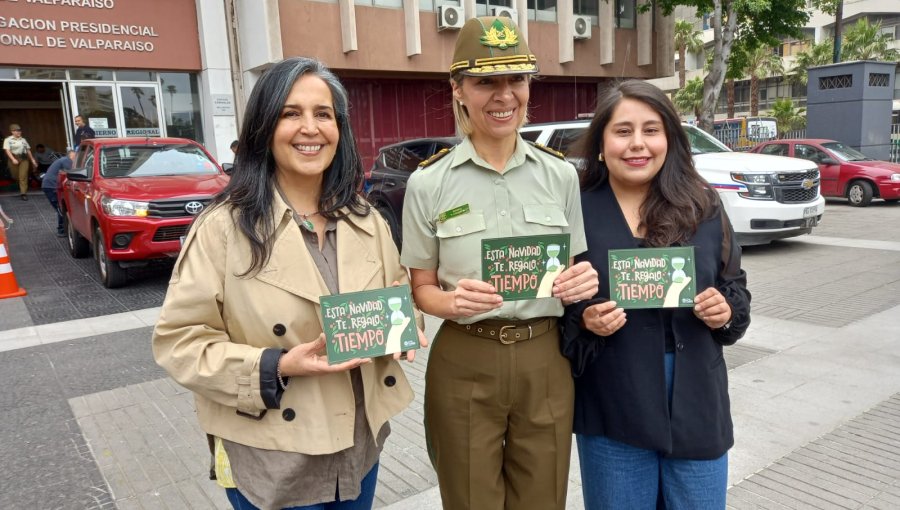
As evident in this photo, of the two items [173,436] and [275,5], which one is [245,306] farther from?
[275,5]

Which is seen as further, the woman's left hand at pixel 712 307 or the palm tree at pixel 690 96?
the palm tree at pixel 690 96

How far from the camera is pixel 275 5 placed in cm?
1534

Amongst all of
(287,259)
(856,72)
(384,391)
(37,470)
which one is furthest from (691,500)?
(856,72)

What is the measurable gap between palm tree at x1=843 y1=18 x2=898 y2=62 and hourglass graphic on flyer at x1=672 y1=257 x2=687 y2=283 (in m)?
41.2

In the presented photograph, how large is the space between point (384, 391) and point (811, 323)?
535 centimetres

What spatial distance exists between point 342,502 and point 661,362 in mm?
1095

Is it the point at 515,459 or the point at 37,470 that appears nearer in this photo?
the point at 515,459

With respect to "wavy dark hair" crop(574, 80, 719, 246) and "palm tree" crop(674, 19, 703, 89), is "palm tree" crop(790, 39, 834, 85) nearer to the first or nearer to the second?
"palm tree" crop(674, 19, 703, 89)

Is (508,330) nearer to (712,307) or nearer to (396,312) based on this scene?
(396,312)

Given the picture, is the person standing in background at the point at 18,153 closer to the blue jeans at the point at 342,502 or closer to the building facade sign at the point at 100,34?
the building facade sign at the point at 100,34

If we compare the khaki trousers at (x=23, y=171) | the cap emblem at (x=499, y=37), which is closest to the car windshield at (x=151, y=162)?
the cap emblem at (x=499, y=37)

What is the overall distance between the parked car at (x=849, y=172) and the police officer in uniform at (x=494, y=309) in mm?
15437

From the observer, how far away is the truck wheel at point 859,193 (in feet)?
47.6

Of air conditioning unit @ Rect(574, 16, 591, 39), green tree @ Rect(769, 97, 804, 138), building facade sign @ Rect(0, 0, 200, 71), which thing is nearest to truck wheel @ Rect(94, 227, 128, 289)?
building facade sign @ Rect(0, 0, 200, 71)
